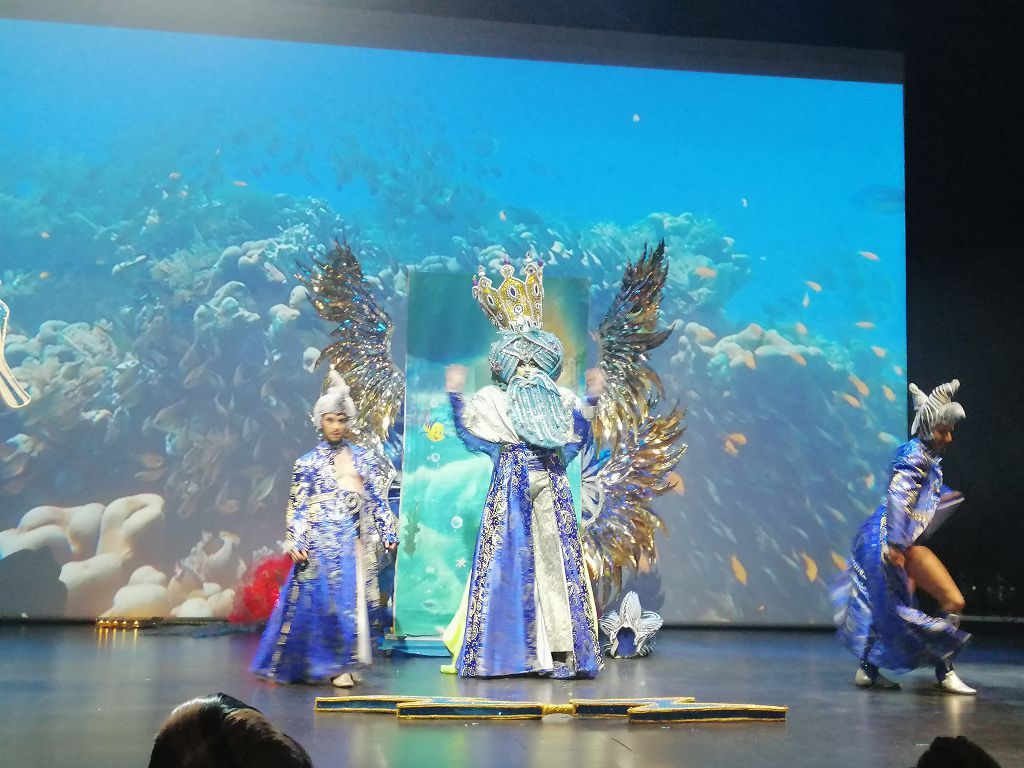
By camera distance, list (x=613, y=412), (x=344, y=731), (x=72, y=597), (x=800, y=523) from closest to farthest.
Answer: (x=344, y=731), (x=613, y=412), (x=72, y=597), (x=800, y=523)

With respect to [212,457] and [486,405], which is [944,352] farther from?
[212,457]

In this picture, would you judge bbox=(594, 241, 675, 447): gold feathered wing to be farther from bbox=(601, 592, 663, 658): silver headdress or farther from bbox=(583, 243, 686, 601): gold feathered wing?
bbox=(601, 592, 663, 658): silver headdress

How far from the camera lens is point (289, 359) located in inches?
314

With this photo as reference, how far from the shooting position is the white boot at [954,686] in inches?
205

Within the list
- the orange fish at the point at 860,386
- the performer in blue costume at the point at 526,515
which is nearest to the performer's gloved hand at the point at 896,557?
the performer in blue costume at the point at 526,515

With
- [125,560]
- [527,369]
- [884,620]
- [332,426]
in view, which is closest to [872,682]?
[884,620]

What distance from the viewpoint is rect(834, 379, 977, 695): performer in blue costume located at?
5238 mm

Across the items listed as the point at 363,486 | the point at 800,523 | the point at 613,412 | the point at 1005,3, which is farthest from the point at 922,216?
the point at 363,486

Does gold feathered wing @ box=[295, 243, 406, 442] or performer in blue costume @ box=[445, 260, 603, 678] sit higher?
gold feathered wing @ box=[295, 243, 406, 442]

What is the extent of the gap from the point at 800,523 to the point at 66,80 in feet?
19.1

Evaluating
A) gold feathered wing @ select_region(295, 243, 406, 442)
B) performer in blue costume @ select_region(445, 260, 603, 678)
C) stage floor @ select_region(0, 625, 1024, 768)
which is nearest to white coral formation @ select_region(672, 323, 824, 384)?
stage floor @ select_region(0, 625, 1024, 768)

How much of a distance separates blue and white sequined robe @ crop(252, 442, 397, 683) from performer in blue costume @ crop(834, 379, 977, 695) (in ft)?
7.23

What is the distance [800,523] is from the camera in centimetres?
828

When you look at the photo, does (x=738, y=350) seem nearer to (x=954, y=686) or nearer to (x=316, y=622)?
(x=954, y=686)
